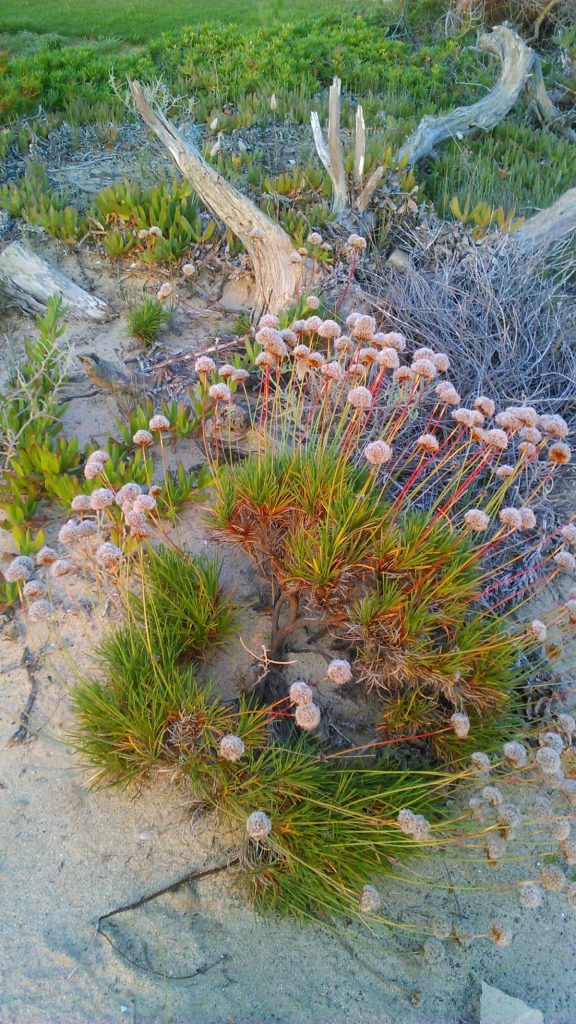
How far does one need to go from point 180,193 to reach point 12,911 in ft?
17.6

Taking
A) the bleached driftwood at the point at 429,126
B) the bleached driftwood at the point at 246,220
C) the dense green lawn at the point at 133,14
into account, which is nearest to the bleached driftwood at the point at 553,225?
the bleached driftwood at the point at 429,126

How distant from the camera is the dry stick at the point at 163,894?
254cm

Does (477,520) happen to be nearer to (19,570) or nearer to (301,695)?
(301,695)

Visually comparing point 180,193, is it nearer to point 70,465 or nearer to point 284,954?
point 70,465

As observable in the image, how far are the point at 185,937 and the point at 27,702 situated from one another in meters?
1.21

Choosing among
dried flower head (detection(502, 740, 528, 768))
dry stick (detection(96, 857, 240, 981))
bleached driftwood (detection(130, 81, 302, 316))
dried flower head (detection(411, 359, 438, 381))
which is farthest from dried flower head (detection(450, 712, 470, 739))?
bleached driftwood (detection(130, 81, 302, 316))

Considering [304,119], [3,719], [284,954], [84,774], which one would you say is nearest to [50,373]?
[3,719]

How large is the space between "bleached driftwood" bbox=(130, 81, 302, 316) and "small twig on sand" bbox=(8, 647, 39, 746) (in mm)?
3169

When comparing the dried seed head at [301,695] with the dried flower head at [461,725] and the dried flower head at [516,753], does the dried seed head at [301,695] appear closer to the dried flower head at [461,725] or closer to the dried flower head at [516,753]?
the dried flower head at [461,725]

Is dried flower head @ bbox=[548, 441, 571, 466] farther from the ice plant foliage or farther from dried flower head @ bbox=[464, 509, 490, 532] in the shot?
dried flower head @ bbox=[464, 509, 490, 532]

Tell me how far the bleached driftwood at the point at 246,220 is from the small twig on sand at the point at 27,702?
10.4ft

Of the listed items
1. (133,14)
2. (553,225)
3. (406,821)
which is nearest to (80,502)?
(406,821)

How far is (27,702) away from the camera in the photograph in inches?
129

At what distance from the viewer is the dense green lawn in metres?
13.5
